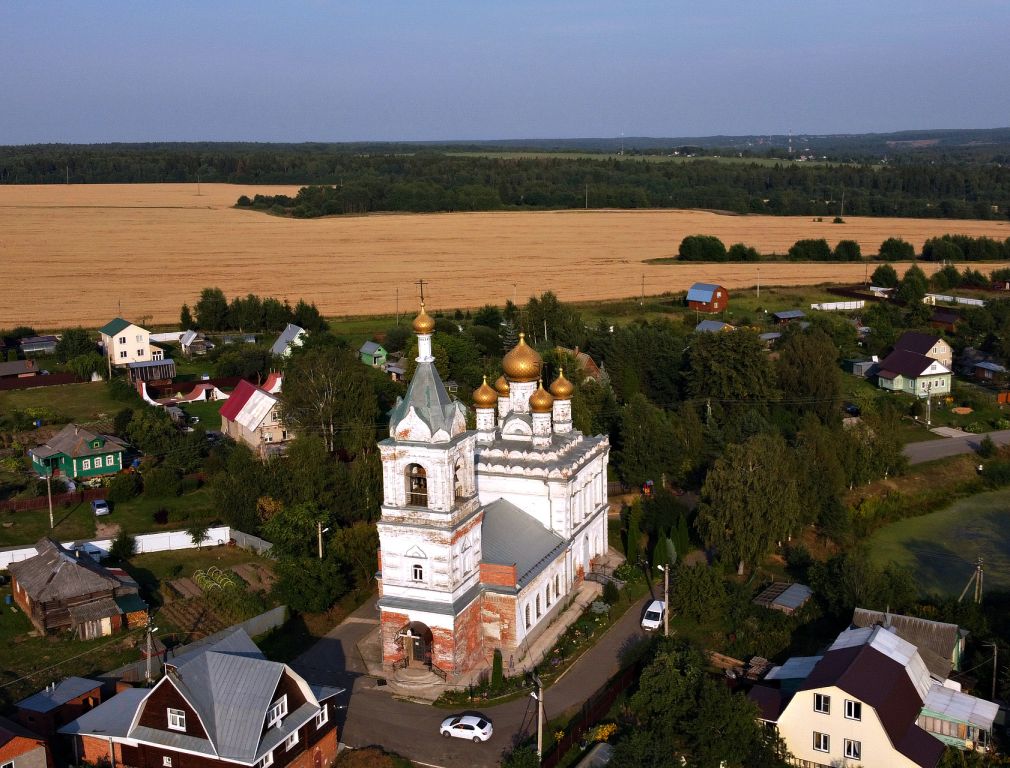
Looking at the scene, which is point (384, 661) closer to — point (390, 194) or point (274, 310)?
point (274, 310)

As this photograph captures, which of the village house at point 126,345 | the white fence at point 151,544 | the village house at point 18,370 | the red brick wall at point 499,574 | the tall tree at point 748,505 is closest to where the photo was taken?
the red brick wall at point 499,574

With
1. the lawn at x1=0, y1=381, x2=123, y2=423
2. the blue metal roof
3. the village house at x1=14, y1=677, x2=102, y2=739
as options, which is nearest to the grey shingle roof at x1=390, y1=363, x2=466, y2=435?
the village house at x1=14, y1=677, x2=102, y2=739

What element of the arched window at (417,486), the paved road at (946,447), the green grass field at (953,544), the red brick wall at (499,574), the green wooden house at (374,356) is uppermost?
the arched window at (417,486)

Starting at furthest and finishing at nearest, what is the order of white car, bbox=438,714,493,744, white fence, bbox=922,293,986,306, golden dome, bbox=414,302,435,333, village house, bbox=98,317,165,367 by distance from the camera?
1. white fence, bbox=922,293,986,306
2. village house, bbox=98,317,165,367
3. golden dome, bbox=414,302,435,333
4. white car, bbox=438,714,493,744

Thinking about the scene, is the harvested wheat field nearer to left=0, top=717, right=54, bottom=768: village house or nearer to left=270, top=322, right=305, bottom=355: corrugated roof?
left=270, top=322, right=305, bottom=355: corrugated roof

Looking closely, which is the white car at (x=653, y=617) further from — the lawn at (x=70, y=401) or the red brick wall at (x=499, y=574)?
the lawn at (x=70, y=401)

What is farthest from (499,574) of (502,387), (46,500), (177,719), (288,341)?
(288,341)

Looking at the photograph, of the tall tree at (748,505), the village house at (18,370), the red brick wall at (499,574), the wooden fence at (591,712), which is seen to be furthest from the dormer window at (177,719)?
the village house at (18,370)
